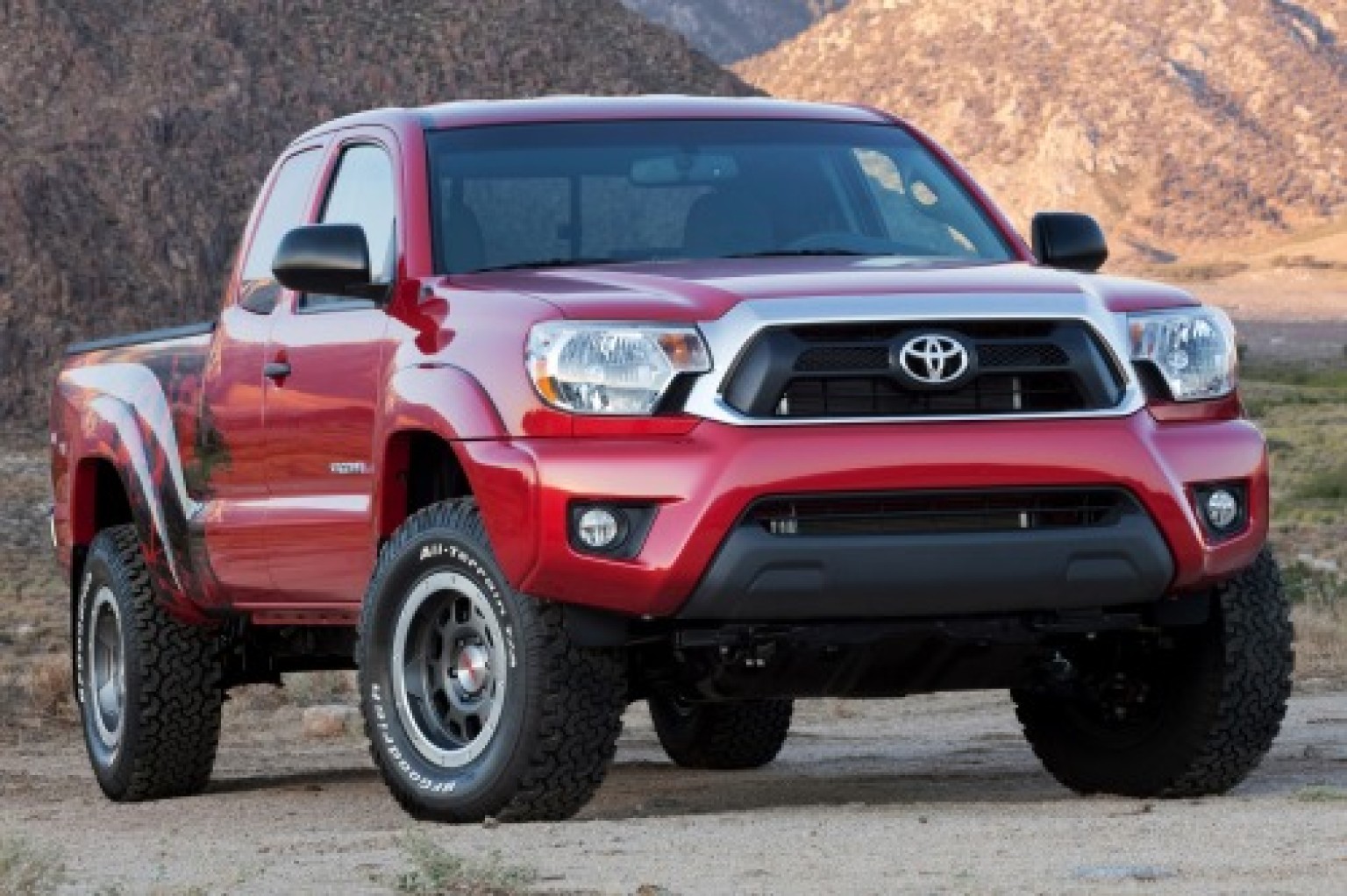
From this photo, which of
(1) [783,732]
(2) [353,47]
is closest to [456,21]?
(2) [353,47]

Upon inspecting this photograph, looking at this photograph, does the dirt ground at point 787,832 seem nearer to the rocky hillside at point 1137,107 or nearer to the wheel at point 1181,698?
the wheel at point 1181,698

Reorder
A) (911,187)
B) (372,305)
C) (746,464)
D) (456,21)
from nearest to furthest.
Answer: (746,464)
(372,305)
(911,187)
(456,21)

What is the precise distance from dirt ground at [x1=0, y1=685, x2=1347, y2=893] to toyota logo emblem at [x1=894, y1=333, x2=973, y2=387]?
3.52 ft

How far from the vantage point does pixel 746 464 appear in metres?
7.70

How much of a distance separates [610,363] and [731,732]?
3.97m

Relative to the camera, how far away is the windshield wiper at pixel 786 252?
356 inches

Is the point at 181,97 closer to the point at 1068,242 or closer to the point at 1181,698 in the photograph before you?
the point at 1068,242

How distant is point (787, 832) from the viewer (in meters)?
7.90

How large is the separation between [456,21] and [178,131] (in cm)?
555

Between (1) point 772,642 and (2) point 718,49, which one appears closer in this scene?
(1) point 772,642

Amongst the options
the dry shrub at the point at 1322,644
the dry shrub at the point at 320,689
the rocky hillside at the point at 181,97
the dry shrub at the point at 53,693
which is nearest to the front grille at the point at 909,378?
the dry shrub at the point at 1322,644

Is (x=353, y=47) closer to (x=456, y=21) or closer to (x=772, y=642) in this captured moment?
(x=456, y=21)

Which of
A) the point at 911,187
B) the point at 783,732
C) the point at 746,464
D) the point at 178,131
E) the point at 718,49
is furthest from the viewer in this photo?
the point at 718,49

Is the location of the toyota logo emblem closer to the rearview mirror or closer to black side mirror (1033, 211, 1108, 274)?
black side mirror (1033, 211, 1108, 274)
